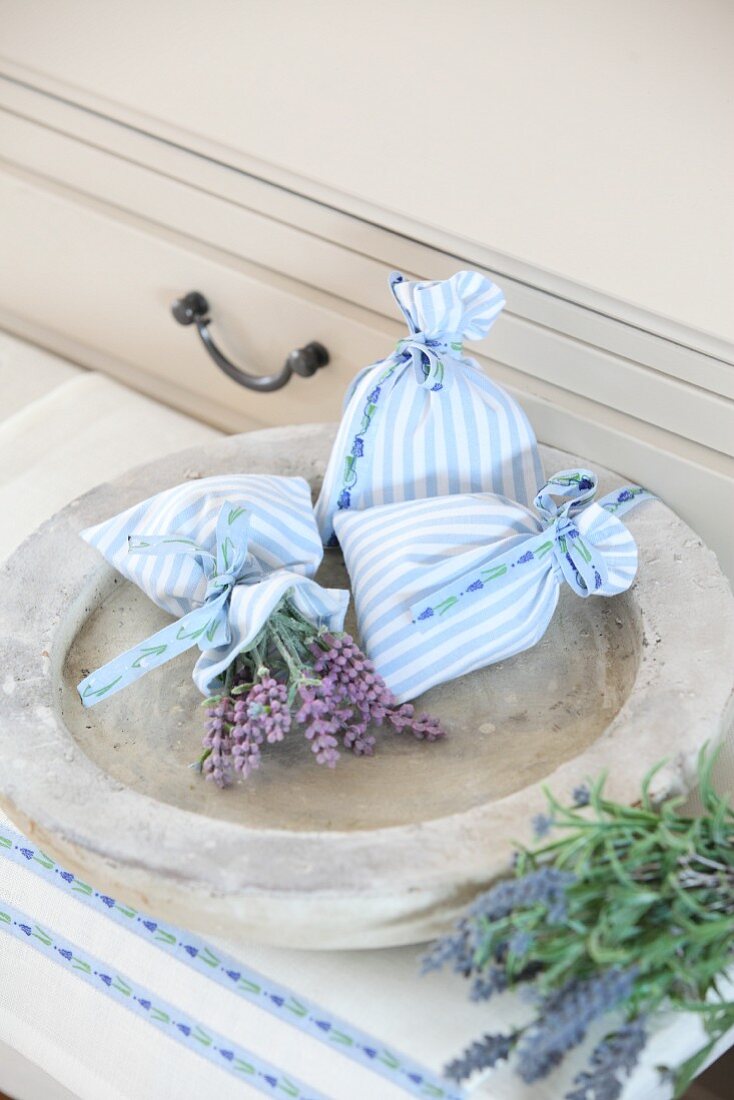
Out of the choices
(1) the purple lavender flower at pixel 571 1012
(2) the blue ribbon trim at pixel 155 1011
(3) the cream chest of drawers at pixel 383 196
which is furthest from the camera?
(3) the cream chest of drawers at pixel 383 196

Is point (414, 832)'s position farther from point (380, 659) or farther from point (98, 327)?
point (98, 327)

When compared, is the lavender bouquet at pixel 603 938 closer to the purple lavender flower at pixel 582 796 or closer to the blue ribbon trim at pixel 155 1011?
the purple lavender flower at pixel 582 796

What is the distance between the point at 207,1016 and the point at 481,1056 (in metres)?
0.18

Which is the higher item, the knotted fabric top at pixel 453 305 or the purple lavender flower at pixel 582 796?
the knotted fabric top at pixel 453 305

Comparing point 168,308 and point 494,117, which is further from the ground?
point 494,117

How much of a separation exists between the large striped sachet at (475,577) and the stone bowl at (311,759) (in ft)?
0.13

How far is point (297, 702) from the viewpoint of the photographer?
2.26 ft

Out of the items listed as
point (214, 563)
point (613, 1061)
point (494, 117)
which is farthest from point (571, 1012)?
point (494, 117)

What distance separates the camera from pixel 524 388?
0.84 m

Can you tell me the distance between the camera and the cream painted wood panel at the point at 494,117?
0.69 meters

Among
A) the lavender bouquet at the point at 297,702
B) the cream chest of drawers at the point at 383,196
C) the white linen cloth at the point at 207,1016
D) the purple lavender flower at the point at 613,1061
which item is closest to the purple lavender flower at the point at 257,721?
the lavender bouquet at the point at 297,702

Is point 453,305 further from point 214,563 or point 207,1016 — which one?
point 207,1016

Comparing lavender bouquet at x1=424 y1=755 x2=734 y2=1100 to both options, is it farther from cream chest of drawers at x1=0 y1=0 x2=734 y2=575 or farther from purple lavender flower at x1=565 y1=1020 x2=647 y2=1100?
cream chest of drawers at x1=0 y1=0 x2=734 y2=575

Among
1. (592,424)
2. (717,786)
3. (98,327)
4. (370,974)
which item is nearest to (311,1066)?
(370,974)
